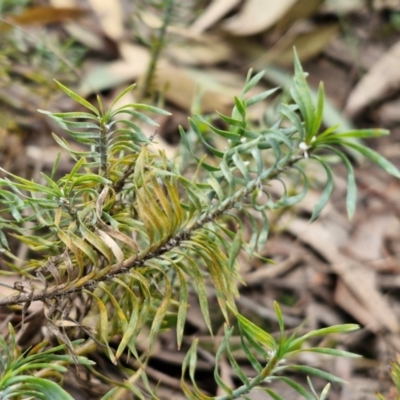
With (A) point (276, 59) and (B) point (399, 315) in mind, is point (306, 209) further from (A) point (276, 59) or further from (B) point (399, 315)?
(A) point (276, 59)

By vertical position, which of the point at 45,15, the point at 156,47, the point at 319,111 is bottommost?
the point at 319,111

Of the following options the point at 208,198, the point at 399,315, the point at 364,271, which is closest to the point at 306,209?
the point at 364,271

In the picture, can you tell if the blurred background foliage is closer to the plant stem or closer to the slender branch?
the plant stem

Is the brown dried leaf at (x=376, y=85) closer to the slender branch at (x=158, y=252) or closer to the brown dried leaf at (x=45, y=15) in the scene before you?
the brown dried leaf at (x=45, y=15)

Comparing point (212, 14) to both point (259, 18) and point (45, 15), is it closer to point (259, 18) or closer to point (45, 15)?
point (259, 18)

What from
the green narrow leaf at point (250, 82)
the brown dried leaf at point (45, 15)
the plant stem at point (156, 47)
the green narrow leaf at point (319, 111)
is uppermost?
the brown dried leaf at point (45, 15)

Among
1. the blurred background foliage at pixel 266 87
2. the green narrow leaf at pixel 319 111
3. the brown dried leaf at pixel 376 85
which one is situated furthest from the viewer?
the brown dried leaf at pixel 376 85

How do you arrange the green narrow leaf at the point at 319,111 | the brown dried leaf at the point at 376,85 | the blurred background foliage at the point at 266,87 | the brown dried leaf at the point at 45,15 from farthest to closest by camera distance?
1. the brown dried leaf at the point at 376,85
2. the brown dried leaf at the point at 45,15
3. the blurred background foliage at the point at 266,87
4. the green narrow leaf at the point at 319,111

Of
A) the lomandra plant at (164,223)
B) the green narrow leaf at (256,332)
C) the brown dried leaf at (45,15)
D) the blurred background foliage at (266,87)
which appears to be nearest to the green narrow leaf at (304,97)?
the lomandra plant at (164,223)

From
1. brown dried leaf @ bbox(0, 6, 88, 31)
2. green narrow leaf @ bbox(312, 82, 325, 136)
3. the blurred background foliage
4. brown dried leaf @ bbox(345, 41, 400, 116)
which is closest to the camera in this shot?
green narrow leaf @ bbox(312, 82, 325, 136)

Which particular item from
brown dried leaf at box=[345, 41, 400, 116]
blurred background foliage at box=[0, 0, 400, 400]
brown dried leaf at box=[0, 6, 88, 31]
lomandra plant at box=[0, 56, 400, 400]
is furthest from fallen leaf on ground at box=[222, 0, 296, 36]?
lomandra plant at box=[0, 56, 400, 400]

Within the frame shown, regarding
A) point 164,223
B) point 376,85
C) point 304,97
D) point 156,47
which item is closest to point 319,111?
point 304,97
